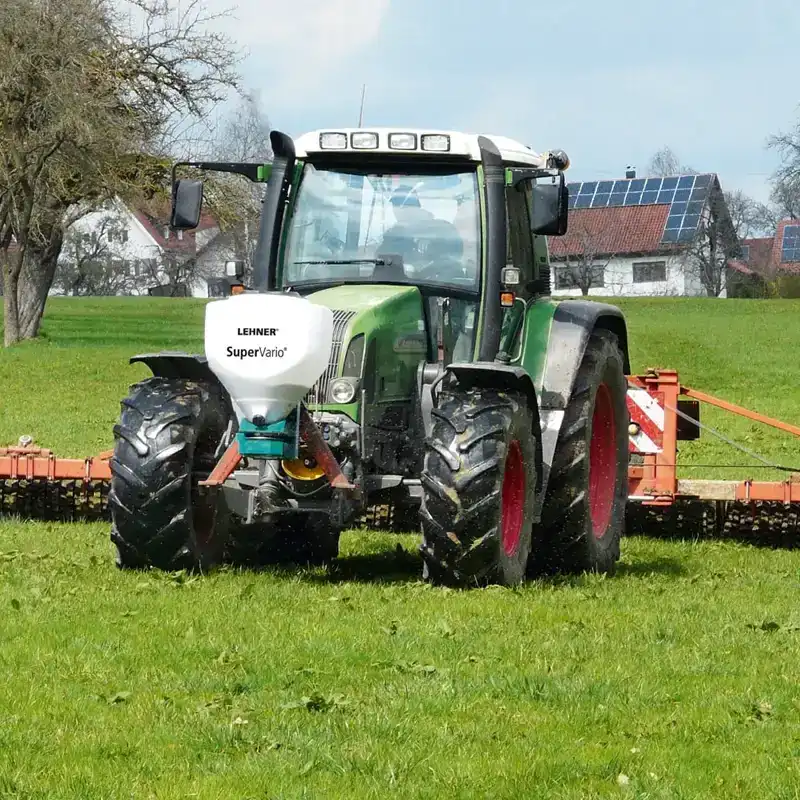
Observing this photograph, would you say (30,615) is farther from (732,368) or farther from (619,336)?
(732,368)

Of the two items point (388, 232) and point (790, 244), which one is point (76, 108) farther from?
point (790, 244)

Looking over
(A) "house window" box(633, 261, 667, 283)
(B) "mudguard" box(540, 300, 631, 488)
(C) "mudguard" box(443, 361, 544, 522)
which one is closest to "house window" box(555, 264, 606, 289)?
(A) "house window" box(633, 261, 667, 283)

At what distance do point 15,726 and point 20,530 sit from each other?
5.52 m

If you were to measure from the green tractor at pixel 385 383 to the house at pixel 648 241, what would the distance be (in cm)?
6747

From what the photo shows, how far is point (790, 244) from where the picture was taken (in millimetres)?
91625

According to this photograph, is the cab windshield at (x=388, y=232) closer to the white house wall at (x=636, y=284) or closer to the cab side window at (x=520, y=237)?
the cab side window at (x=520, y=237)

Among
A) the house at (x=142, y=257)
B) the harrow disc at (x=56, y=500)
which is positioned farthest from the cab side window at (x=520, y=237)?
the house at (x=142, y=257)

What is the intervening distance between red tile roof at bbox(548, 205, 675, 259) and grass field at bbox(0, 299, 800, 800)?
67970 mm

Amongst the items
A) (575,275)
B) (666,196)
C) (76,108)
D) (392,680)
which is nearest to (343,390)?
(392,680)

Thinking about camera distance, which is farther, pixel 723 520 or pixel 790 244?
pixel 790 244

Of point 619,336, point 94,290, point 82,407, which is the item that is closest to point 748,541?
point 619,336

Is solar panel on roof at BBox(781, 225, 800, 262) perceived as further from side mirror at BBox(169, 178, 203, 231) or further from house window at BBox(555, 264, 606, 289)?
side mirror at BBox(169, 178, 203, 231)

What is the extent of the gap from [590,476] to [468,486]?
8.05 ft

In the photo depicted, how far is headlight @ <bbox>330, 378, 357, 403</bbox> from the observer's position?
332 inches
